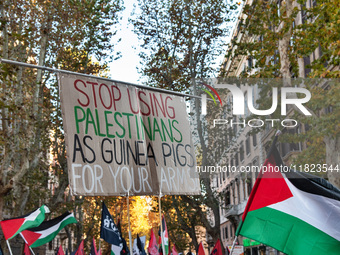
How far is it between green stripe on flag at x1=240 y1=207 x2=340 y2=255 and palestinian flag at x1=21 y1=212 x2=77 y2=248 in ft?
28.3

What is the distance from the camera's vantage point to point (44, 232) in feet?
45.1

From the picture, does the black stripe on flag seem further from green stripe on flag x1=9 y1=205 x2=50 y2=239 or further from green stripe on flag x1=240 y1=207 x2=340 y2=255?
green stripe on flag x1=240 y1=207 x2=340 y2=255

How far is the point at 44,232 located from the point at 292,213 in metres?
9.45

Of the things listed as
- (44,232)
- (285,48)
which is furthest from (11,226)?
(285,48)

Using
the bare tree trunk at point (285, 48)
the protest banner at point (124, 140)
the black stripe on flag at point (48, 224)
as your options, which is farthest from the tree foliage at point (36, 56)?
the protest banner at point (124, 140)

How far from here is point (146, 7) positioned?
23.6 meters

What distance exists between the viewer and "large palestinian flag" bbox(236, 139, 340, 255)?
5.31 metres

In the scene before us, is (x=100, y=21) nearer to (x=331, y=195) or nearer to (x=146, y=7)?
(x=146, y=7)

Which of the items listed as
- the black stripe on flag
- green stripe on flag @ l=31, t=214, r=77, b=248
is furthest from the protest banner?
the black stripe on flag

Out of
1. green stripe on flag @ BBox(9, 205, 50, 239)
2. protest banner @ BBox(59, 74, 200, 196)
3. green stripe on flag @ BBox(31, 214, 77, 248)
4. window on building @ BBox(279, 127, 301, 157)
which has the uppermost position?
window on building @ BBox(279, 127, 301, 157)

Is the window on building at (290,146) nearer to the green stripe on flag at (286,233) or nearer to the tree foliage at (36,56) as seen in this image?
the tree foliage at (36,56)

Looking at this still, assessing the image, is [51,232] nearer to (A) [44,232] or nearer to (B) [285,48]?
(A) [44,232]

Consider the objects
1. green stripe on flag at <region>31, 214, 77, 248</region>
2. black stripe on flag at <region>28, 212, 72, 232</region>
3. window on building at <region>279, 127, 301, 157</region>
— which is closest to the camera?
green stripe on flag at <region>31, 214, 77, 248</region>

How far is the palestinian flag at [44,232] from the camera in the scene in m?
13.6
